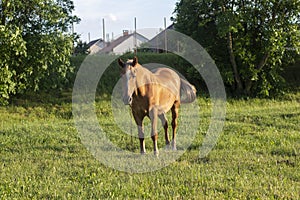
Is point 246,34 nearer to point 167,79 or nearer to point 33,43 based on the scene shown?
point 33,43

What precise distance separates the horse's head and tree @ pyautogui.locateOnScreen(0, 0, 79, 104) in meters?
9.23

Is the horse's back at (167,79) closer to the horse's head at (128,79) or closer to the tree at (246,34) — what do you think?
the horse's head at (128,79)

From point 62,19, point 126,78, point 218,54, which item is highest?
point 62,19

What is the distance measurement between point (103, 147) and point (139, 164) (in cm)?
192

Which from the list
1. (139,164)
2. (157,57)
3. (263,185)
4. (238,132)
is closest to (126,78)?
(139,164)

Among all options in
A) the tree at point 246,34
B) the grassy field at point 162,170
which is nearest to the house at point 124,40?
the grassy field at point 162,170

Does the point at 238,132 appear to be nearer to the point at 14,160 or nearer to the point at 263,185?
the point at 263,185

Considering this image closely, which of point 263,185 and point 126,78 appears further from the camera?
point 126,78

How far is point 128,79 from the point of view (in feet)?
18.7

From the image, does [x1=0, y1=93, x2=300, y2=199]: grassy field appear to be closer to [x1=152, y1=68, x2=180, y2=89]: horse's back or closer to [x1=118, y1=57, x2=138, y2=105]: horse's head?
[x1=118, y1=57, x2=138, y2=105]: horse's head

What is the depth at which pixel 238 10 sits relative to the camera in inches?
710

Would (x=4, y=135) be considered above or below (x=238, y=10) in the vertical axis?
below

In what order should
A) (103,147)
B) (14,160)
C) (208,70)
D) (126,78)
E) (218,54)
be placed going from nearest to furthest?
1. (126,78)
2. (14,160)
3. (103,147)
4. (208,70)
5. (218,54)

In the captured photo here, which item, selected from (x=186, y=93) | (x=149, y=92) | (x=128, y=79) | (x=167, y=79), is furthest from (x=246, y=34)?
(x=128, y=79)
